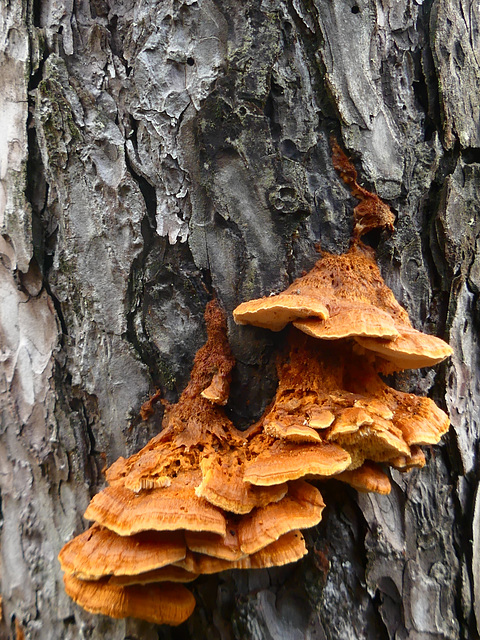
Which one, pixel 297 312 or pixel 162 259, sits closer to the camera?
pixel 297 312

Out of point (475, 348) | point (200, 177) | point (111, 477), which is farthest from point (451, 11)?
point (111, 477)

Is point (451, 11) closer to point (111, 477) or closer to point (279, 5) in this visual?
point (279, 5)

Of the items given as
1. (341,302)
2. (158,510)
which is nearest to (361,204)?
(341,302)

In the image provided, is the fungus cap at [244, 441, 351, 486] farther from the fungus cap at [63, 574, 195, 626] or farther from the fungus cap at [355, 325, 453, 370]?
the fungus cap at [63, 574, 195, 626]

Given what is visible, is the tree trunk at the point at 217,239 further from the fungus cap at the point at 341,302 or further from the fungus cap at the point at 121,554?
the fungus cap at the point at 121,554

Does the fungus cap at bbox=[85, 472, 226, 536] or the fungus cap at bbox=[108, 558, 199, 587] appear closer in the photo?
the fungus cap at bbox=[85, 472, 226, 536]

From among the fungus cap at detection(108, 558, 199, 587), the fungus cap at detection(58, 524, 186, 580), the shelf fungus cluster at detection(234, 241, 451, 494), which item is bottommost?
the fungus cap at detection(108, 558, 199, 587)

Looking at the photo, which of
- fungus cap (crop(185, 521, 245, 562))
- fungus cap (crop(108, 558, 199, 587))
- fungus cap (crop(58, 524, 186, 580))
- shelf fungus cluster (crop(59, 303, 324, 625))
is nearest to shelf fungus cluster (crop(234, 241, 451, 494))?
shelf fungus cluster (crop(59, 303, 324, 625))
